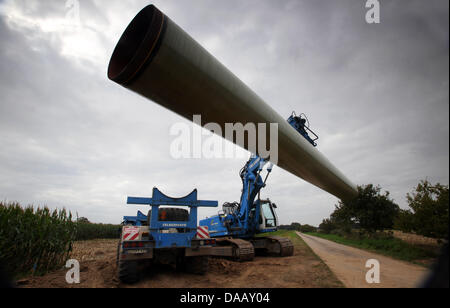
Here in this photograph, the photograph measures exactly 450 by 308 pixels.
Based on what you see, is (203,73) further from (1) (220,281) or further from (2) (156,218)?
(1) (220,281)

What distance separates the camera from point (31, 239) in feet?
21.8

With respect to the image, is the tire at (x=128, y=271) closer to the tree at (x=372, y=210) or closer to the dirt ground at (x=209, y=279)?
the dirt ground at (x=209, y=279)

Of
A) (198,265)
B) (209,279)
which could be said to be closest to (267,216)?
(198,265)

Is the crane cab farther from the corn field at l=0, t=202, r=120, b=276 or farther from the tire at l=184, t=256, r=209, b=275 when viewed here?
the corn field at l=0, t=202, r=120, b=276

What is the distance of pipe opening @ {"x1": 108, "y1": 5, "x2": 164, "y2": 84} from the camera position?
8.09ft

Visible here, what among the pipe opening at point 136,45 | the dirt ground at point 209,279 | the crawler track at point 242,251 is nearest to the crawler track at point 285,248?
the crawler track at point 242,251

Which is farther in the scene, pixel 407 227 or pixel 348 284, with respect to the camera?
pixel 407 227

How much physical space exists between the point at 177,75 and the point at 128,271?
4.74m

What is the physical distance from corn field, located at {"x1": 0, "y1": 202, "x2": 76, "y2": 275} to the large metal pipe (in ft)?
21.4

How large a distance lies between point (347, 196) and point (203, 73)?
10.5 meters

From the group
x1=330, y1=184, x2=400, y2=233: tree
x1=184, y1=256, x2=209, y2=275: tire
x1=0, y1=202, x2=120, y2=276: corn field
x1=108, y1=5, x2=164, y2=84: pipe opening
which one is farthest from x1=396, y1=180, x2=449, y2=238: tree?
x1=0, y1=202, x2=120, y2=276: corn field

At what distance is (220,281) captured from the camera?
18.3ft

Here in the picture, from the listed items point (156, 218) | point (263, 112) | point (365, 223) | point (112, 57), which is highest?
point (112, 57)
